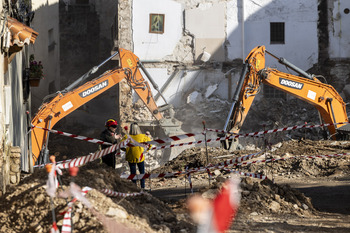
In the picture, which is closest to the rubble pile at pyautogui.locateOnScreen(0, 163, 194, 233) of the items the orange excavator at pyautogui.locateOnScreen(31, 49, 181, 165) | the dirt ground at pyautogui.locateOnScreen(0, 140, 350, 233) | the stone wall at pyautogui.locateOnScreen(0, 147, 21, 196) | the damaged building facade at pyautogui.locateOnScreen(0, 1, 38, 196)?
the dirt ground at pyautogui.locateOnScreen(0, 140, 350, 233)

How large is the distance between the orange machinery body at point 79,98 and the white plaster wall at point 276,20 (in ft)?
29.3

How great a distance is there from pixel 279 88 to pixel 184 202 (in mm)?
8921

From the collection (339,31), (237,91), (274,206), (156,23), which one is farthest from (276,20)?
(274,206)

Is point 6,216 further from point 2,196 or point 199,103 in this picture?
point 199,103

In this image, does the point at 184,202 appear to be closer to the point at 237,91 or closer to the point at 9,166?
the point at 9,166

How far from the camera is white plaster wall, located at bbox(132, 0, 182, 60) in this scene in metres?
29.4

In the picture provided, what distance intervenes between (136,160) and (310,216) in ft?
14.3

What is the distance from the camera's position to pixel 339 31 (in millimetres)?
30219

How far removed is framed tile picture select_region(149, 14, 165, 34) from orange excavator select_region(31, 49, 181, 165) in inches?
276

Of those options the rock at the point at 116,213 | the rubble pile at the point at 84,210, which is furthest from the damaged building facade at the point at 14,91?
the rock at the point at 116,213

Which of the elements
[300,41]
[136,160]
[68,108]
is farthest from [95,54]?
[136,160]

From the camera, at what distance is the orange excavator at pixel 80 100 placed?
17656 millimetres

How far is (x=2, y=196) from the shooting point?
32.2 feet

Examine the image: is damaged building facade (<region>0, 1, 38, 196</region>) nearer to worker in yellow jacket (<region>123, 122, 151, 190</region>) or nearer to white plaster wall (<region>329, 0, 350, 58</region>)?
worker in yellow jacket (<region>123, 122, 151, 190</region>)
